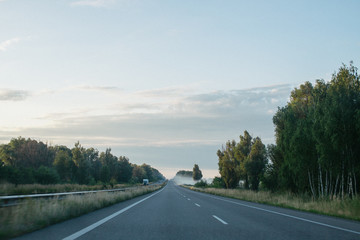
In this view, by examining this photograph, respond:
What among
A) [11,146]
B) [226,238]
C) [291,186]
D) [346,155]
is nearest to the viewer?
[226,238]

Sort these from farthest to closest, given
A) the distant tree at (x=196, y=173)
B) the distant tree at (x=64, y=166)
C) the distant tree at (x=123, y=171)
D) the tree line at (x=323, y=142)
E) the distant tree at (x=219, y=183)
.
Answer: the distant tree at (x=196, y=173)
the distant tree at (x=123, y=171)
the distant tree at (x=64, y=166)
the distant tree at (x=219, y=183)
the tree line at (x=323, y=142)

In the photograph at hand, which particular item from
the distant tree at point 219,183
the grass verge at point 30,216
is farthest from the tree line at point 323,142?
the distant tree at point 219,183

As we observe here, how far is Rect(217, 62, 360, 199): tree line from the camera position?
1914 centimetres

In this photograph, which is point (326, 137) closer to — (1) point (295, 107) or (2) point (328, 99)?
(2) point (328, 99)

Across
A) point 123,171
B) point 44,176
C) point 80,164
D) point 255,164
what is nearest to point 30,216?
point 255,164

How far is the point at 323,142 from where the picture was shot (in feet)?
66.2

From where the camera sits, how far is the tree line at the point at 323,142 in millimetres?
19141

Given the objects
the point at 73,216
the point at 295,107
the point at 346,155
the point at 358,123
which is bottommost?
the point at 73,216

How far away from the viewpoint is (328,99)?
20.5 meters

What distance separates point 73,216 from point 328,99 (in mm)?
17266

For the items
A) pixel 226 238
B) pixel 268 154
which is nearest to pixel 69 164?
pixel 268 154

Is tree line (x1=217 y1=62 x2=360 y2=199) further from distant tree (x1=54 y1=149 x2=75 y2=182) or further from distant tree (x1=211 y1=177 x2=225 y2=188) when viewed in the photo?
distant tree (x1=54 y1=149 x2=75 y2=182)

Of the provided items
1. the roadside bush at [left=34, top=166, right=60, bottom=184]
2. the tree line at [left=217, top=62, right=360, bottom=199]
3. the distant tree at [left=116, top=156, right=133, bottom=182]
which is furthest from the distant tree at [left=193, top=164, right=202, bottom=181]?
the tree line at [left=217, top=62, right=360, bottom=199]

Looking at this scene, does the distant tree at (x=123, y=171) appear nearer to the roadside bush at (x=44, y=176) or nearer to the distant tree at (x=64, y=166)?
the distant tree at (x=64, y=166)
